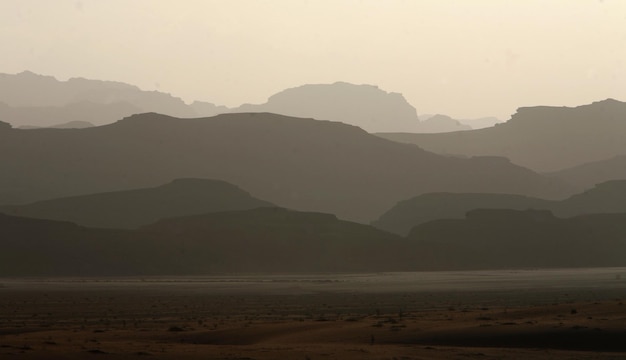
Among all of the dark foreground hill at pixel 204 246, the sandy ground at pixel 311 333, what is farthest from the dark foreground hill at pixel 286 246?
the sandy ground at pixel 311 333

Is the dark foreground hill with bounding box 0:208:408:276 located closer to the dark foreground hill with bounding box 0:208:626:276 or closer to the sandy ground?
the dark foreground hill with bounding box 0:208:626:276

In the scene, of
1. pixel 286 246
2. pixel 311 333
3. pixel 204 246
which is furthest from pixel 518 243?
pixel 311 333

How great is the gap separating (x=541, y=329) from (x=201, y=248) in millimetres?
132695

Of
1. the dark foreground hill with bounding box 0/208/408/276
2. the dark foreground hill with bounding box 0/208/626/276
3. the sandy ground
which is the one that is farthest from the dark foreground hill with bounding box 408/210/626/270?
the sandy ground

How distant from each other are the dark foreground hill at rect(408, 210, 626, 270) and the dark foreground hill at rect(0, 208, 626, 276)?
181mm

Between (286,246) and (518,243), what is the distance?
43466mm

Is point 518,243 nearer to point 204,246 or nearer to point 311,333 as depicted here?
point 204,246

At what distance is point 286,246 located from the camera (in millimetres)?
178125

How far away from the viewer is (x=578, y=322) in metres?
41.8

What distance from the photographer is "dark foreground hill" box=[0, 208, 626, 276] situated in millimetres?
155375

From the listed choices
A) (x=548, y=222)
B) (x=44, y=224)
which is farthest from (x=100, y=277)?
(x=548, y=222)

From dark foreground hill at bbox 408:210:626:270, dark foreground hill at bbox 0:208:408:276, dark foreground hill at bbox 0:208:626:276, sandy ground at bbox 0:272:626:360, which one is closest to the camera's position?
sandy ground at bbox 0:272:626:360

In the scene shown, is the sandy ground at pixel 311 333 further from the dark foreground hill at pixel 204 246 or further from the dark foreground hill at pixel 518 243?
the dark foreground hill at pixel 518 243

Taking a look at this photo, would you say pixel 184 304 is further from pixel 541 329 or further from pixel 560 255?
pixel 560 255
